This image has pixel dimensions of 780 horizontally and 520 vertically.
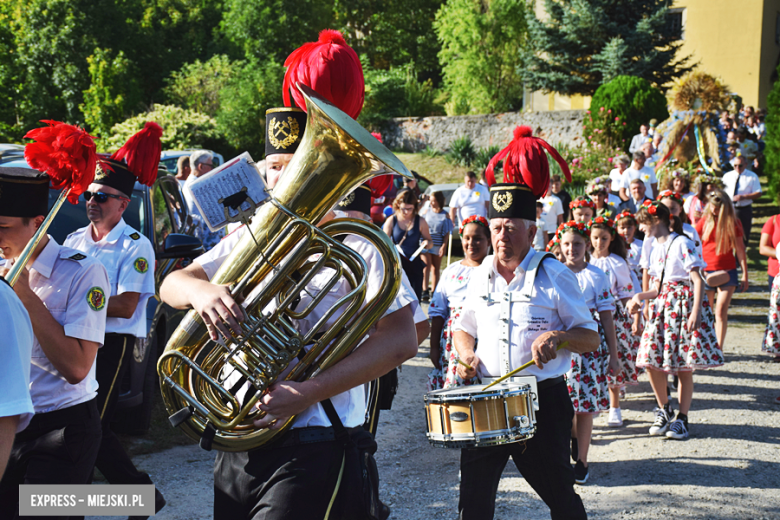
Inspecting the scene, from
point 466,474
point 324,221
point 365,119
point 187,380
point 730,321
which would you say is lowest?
point 730,321

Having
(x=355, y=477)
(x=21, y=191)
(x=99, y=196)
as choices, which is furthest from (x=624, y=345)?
(x=21, y=191)

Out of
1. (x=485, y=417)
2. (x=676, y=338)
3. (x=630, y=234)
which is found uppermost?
(x=630, y=234)

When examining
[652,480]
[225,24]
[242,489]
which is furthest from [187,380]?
[225,24]

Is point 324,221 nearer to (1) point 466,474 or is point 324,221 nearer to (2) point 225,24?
(1) point 466,474

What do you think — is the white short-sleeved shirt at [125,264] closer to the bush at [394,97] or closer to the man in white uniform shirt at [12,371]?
the man in white uniform shirt at [12,371]

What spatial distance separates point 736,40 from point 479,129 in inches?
463

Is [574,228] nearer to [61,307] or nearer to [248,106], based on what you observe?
[61,307]

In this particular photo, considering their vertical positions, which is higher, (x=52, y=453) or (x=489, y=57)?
(x=489, y=57)

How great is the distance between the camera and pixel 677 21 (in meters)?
28.2

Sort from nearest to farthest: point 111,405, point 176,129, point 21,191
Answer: point 21,191
point 111,405
point 176,129

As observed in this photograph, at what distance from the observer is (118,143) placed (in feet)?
67.1

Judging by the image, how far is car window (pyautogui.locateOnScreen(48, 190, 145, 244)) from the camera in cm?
531

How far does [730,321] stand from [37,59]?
89.3 feet

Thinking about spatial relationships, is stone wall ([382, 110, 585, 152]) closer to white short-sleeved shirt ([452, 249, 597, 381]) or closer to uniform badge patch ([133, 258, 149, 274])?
white short-sleeved shirt ([452, 249, 597, 381])
